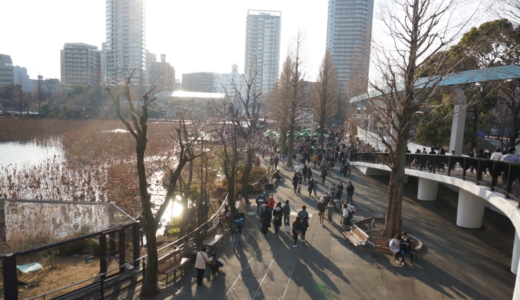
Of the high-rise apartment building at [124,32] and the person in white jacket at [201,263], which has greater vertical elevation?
the high-rise apartment building at [124,32]

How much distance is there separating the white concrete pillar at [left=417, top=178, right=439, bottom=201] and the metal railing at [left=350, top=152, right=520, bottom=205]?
1510mm

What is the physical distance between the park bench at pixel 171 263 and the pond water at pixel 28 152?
1963 centimetres

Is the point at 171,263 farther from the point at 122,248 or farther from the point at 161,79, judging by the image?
the point at 161,79

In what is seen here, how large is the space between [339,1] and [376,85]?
107 metres

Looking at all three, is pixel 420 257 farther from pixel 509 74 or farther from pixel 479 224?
pixel 509 74

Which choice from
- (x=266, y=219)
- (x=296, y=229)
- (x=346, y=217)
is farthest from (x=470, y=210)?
(x=266, y=219)

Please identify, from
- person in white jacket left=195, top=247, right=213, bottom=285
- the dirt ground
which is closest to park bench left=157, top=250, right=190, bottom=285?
person in white jacket left=195, top=247, right=213, bottom=285

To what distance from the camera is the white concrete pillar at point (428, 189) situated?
1714 centimetres

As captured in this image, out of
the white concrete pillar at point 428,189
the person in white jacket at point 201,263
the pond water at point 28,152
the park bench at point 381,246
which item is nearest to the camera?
the person in white jacket at point 201,263

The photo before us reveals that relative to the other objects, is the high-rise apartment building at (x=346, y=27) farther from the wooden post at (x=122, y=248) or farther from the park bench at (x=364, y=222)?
the wooden post at (x=122, y=248)

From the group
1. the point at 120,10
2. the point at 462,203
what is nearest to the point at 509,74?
the point at 462,203

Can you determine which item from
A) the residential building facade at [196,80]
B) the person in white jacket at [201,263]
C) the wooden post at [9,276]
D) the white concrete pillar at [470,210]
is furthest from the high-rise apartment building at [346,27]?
the wooden post at [9,276]

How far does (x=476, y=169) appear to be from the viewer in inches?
428

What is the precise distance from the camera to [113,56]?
105m
